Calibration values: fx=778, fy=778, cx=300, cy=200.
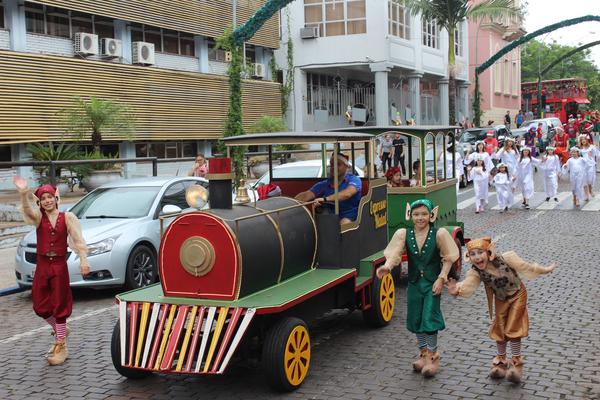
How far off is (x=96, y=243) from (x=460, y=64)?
143 ft

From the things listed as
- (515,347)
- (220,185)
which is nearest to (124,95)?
(220,185)

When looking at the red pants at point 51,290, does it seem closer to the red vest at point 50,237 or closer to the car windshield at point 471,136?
the red vest at point 50,237

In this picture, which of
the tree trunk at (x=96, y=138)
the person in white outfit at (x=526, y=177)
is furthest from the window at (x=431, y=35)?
the tree trunk at (x=96, y=138)

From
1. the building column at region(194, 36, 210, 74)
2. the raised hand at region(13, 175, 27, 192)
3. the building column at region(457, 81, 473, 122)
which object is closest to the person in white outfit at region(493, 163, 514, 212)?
the raised hand at region(13, 175, 27, 192)

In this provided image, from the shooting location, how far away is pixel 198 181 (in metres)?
12.2

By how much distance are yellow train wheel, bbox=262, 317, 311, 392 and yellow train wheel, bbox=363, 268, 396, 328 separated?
1.66 m

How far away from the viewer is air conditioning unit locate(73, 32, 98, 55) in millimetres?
25156

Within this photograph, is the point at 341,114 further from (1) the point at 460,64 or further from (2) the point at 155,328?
(2) the point at 155,328

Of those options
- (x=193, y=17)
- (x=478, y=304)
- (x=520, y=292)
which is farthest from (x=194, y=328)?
(x=193, y=17)

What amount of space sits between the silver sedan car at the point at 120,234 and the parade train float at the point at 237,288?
2416 mm

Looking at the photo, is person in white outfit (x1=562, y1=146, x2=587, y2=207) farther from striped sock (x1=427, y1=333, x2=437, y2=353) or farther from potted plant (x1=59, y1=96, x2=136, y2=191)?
striped sock (x1=427, y1=333, x2=437, y2=353)

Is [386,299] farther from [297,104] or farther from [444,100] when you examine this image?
[444,100]

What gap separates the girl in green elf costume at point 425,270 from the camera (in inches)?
252

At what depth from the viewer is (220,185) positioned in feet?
21.9
